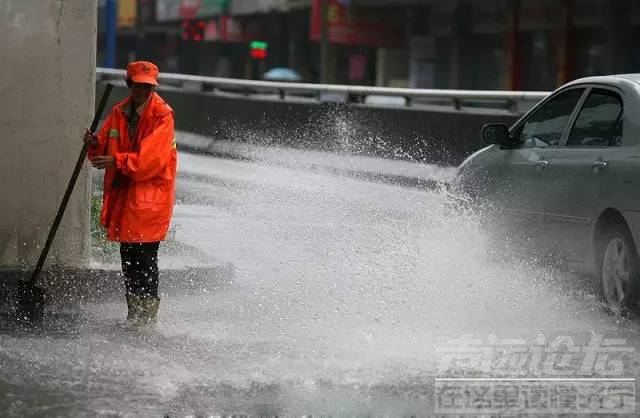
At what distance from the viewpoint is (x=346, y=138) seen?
2241 centimetres

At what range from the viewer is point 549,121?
33.4 feet

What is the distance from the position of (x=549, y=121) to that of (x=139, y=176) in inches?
135

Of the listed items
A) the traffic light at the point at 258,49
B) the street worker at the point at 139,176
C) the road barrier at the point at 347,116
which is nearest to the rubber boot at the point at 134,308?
the street worker at the point at 139,176

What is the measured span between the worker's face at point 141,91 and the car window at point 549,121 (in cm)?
306

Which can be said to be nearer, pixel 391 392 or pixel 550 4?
pixel 391 392

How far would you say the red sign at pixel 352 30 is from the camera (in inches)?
1768

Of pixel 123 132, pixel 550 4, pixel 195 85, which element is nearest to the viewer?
pixel 123 132

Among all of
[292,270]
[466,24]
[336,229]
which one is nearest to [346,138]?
[336,229]

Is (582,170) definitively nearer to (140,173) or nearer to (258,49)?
(140,173)

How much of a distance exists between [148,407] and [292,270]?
465 centimetres

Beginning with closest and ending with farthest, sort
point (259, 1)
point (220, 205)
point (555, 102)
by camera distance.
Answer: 1. point (555, 102)
2. point (220, 205)
3. point (259, 1)

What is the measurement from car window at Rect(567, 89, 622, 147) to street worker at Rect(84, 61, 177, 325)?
2743 mm

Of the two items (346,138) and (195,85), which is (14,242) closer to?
(346,138)

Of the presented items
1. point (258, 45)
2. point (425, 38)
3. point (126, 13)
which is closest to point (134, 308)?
point (425, 38)
